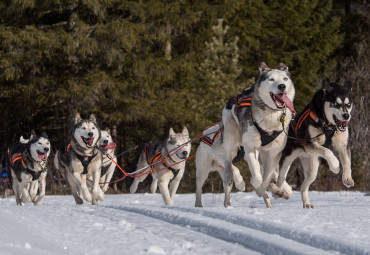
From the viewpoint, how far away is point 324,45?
83.6ft

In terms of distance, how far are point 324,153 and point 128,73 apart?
546 inches

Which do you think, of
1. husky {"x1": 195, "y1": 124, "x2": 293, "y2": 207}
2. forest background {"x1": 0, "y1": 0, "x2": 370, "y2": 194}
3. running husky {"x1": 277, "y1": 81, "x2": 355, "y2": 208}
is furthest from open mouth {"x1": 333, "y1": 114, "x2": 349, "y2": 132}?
forest background {"x1": 0, "y1": 0, "x2": 370, "y2": 194}

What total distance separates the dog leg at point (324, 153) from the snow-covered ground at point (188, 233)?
47 centimetres

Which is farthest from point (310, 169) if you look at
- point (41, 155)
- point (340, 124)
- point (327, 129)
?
point (41, 155)

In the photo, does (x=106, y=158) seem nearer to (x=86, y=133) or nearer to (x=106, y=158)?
(x=106, y=158)

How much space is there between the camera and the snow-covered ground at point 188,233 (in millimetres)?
4711

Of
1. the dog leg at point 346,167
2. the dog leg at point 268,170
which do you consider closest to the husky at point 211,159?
the dog leg at point 268,170

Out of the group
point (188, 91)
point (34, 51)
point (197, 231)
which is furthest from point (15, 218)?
point (188, 91)

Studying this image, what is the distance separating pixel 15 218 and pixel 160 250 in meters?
1.87

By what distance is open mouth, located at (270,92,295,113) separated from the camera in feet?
23.5

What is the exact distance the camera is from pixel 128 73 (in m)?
20.4

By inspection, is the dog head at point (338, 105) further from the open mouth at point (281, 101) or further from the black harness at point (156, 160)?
the black harness at point (156, 160)

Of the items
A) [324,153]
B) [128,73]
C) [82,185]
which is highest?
[128,73]

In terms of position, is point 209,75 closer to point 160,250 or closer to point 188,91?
point 188,91
